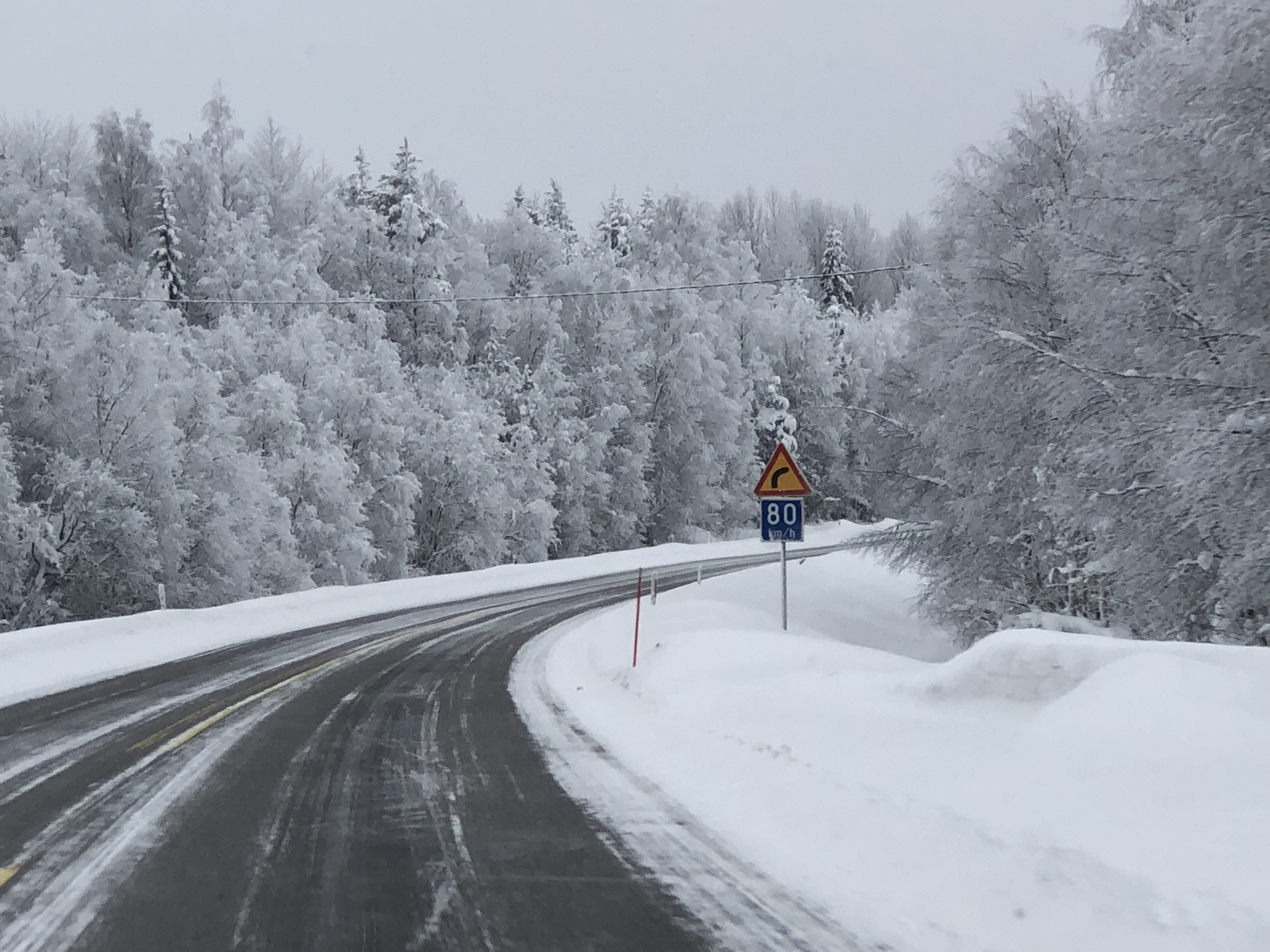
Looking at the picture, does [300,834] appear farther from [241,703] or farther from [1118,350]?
[1118,350]

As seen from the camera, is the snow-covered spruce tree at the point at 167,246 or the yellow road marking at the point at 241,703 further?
the snow-covered spruce tree at the point at 167,246

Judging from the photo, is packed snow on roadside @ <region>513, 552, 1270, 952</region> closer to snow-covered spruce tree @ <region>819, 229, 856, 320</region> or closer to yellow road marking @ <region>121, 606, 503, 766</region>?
yellow road marking @ <region>121, 606, 503, 766</region>

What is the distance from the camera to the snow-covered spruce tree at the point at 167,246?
40.7m

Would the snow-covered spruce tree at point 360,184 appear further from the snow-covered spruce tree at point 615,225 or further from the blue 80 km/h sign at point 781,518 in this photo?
the blue 80 km/h sign at point 781,518

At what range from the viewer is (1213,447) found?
10.0m

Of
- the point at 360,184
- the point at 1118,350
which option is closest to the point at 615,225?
the point at 360,184

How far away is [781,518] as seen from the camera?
40.1ft

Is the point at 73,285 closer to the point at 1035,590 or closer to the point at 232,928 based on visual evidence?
the point at 1035,590

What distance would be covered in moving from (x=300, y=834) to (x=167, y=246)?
4054 cm

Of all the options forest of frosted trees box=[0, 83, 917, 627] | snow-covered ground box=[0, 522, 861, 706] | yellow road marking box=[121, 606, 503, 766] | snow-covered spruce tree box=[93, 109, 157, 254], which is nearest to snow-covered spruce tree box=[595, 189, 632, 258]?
forest of frosted trees box=[0, 83, 917, 627]

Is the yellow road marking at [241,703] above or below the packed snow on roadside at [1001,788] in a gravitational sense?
below

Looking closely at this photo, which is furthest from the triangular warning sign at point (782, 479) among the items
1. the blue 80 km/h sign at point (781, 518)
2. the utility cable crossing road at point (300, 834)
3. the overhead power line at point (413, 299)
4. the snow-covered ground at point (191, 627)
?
the overhead power line at point (413, 299)

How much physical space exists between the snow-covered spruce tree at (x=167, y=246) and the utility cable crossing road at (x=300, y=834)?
32856mm

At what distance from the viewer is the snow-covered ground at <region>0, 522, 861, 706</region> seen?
14.0 metres
